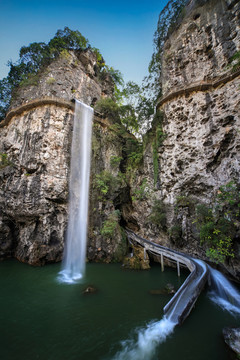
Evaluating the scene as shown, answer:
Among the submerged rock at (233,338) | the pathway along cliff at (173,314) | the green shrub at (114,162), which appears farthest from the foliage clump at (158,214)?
the submerged rock at (233,338)

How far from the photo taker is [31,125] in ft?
45.7

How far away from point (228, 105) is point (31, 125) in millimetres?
14901

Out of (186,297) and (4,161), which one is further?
(4,161)

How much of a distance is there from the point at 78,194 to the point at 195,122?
10.5m

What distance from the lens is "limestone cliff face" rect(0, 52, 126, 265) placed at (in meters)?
12.0

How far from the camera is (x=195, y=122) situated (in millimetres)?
11141

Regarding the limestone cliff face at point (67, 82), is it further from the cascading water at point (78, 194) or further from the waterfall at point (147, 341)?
the waterfall at point (147, 341)

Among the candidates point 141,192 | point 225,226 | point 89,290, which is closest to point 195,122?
point 141,192

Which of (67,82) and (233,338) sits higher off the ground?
(67,82)

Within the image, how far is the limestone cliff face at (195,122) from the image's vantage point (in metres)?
9.50

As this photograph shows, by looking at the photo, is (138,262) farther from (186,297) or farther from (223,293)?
(186,297)

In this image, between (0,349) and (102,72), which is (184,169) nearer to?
(0,349)

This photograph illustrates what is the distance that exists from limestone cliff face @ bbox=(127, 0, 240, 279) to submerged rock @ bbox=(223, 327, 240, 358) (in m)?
3.70

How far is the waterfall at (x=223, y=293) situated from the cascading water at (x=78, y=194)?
23.4ft
